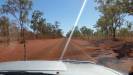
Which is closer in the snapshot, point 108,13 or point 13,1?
point 13,1

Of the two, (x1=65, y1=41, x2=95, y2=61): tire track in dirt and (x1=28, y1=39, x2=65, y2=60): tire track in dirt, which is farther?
(x1=28, y1=39, x2=65, y2=60): tire track in dirt

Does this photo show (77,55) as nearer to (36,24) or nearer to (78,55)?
(78,55)

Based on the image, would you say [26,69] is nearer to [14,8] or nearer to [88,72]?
[88,72]

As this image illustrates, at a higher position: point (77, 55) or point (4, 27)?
point (4, 27)

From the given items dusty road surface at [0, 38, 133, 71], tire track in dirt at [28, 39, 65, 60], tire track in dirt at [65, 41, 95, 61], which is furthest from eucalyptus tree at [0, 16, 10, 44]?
tire track in dirt at [65, 41, 95, 61]

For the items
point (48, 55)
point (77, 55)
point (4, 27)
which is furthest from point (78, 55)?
point (4, 27)

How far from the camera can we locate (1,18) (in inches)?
1826

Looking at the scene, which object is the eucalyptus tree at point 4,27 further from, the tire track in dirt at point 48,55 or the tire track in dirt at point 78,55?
the tire track in dirt at point 78,55

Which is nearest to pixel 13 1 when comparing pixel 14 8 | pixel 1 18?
pixel 14 8

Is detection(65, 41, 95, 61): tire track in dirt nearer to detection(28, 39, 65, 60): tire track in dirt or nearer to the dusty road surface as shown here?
the dusty road surface

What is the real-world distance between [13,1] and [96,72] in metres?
36.4

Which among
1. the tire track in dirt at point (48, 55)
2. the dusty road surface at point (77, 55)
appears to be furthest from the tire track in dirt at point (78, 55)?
the tire track in dirt at point (48, 55)

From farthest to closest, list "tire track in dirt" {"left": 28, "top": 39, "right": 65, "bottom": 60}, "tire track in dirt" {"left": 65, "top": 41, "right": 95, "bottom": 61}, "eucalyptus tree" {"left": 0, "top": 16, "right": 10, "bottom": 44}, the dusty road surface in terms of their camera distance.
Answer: "eucalyptus tree" {"left": 0, "top": 16, "right": 10, "bottom": 44}, "tire track in dirt" {"left": 28, "top": 39, "right": 65, "bottom": 60}, "tire track in dirt" {"left": 65, "top": 41, "right": 95, "bottom": 61}, the dusty road surface

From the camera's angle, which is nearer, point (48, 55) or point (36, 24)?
point (48, 55)
